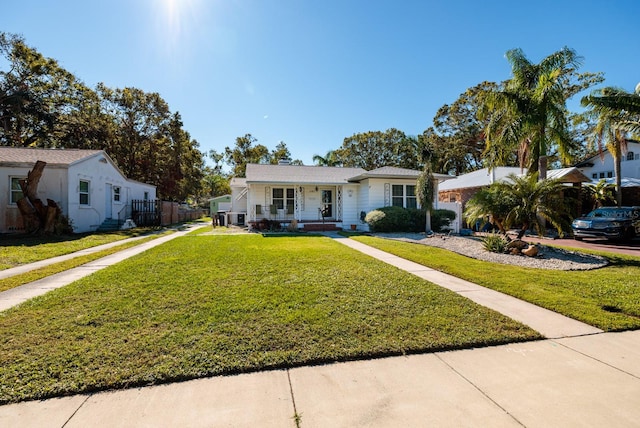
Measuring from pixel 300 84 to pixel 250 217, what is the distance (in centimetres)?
821

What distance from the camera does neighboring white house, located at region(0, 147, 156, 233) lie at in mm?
13656

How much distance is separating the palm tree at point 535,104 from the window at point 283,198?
11561 mm

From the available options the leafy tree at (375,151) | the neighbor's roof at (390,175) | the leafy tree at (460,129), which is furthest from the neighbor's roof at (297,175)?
the leafy tree at (375,151)

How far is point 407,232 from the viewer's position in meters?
15.6

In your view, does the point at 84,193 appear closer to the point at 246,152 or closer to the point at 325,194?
the point at 325,194

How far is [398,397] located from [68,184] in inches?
702

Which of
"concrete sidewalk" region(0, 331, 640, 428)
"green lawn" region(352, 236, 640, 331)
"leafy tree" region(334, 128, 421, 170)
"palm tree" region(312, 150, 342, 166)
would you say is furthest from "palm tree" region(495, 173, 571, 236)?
"leafy tree" region(334, 128, 421, 170)

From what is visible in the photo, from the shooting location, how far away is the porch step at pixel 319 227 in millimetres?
16703

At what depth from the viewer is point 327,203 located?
18547mm

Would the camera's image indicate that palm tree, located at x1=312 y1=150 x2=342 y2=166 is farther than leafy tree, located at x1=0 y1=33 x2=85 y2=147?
Yes

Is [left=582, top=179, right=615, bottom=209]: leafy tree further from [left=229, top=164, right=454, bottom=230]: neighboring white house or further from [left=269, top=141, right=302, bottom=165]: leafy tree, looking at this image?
[left=269, top=141, right=302, bottom=165]: leafy tree

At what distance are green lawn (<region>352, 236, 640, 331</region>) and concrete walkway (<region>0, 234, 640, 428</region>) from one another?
3.91 feet

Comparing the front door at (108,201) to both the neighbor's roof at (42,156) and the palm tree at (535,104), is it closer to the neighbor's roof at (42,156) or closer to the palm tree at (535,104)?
the neighbor's roof at (42,156)

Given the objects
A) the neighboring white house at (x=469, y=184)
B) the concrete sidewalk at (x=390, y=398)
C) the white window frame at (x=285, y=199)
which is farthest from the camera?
the neighboring white house at (x=469, y=184)
